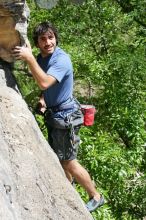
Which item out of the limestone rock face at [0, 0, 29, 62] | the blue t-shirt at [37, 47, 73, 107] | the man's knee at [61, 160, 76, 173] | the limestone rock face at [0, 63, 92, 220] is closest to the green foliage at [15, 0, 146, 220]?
the man's knee at [61, 160, 76, 173]

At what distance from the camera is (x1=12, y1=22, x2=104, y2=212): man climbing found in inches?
207

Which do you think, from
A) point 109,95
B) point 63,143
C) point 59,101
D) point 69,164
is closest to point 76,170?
point 69,164

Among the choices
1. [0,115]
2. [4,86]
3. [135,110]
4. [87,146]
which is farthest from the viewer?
[135,110]

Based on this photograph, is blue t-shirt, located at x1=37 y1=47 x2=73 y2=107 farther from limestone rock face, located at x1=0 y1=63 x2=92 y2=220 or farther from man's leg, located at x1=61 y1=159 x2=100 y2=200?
man's leg, located at x1=61 y1=159 x2=100 y2=200

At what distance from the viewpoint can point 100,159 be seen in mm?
8055

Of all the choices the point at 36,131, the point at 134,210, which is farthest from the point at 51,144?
the point at 134,210

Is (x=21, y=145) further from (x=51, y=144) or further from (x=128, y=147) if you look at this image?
(x=128, y=147)

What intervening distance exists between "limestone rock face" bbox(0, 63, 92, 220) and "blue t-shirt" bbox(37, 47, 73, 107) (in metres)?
0.39

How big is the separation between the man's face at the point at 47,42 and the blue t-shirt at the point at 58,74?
56 mm

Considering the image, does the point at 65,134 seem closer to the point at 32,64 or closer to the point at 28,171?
the point at 32,64

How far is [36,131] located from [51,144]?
78cm

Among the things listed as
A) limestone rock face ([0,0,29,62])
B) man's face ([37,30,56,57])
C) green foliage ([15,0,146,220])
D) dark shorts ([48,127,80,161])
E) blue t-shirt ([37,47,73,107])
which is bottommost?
green foliage ([15,0,146,220])

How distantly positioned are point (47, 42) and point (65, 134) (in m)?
0.99

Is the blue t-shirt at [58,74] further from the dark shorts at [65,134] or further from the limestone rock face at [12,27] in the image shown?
the limestone rock face at [12,27]
